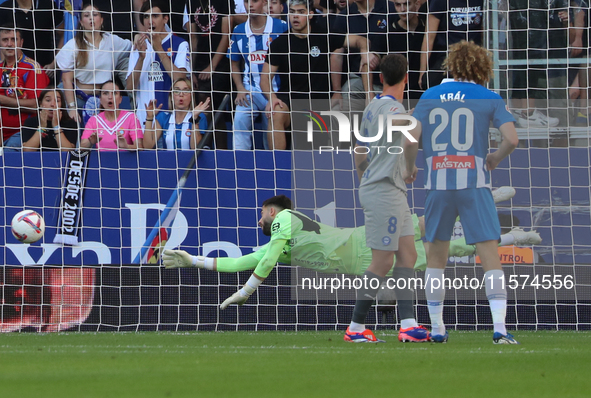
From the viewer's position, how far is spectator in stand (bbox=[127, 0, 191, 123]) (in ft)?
33.2

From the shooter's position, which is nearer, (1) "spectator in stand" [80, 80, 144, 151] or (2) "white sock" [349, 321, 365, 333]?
(2) "white sock" [349, 321, 365, 333]

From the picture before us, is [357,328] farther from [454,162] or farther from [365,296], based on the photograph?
[454,162]

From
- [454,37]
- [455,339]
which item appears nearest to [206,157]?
[454,37]

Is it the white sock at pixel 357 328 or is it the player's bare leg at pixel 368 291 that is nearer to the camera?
the player's bare leg at pixel 368 291

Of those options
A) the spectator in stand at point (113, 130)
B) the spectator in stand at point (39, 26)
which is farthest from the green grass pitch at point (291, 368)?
the spectator in stand at point (39, 26)

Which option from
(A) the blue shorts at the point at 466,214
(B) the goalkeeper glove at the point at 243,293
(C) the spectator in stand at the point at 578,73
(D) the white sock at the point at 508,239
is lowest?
(B) the goalkeeper glove at the point at 243,293

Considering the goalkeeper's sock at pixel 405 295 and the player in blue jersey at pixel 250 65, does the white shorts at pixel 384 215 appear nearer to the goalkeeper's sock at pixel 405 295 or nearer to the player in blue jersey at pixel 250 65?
the goalkeeper's sock at pixel 405 295

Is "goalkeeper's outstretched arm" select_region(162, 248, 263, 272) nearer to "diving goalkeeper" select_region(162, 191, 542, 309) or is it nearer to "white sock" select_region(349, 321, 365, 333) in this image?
"diving goalkeeper" select_region(162, 191, 542, 309)

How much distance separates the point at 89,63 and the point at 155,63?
78 cm

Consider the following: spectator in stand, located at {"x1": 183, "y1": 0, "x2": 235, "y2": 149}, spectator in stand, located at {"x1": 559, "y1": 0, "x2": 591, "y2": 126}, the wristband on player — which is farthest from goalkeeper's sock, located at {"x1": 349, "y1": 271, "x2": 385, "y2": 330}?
spectator in stand, located at {"x1": 559, "y1": 0, "x2": 591, "y2": 126}

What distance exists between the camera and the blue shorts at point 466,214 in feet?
17.5

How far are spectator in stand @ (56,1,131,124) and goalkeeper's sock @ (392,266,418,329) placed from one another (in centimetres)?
530

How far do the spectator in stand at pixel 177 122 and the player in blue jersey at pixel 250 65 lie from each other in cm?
44

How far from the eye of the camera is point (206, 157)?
29.8 ft
